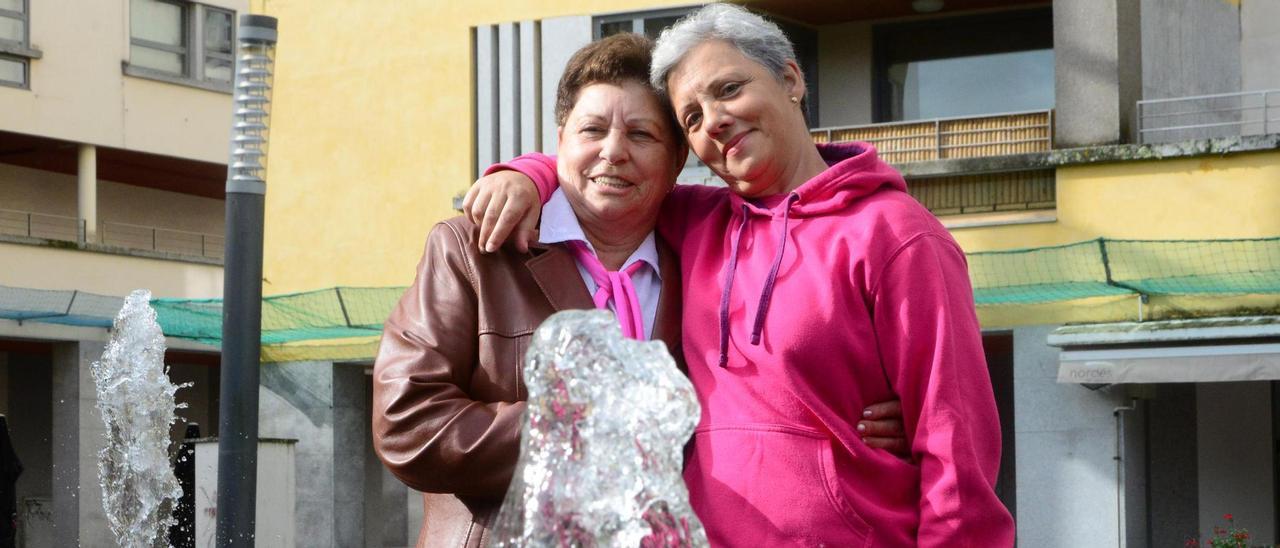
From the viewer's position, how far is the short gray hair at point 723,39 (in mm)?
3672

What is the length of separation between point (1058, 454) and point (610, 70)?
43.3 ft

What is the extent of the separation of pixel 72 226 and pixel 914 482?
89.5ft

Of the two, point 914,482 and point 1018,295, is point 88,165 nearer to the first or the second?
point 1018,295

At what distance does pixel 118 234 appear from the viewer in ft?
98.4

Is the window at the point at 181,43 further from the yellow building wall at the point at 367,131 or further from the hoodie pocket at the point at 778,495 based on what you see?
the hoodie pocket at the point at 778,495

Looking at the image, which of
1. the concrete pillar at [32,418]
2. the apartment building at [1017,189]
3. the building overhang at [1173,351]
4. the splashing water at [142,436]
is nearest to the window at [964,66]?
the apartment building at [1017,189]

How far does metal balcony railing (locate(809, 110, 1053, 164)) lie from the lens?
55.3 feet

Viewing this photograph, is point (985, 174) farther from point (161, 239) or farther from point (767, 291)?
point (161, 239)

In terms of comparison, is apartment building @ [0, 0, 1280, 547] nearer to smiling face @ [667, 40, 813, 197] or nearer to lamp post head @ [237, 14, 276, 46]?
lamp post head @ [237, 14, 276, 46]

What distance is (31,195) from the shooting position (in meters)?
28.6

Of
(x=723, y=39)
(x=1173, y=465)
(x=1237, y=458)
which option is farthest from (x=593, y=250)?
(x=1237, y=458)

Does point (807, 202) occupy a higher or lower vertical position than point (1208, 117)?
lower

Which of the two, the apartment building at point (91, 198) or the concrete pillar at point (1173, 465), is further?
the apartment building at point (91, 198)

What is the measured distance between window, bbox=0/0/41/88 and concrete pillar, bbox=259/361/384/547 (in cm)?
803
